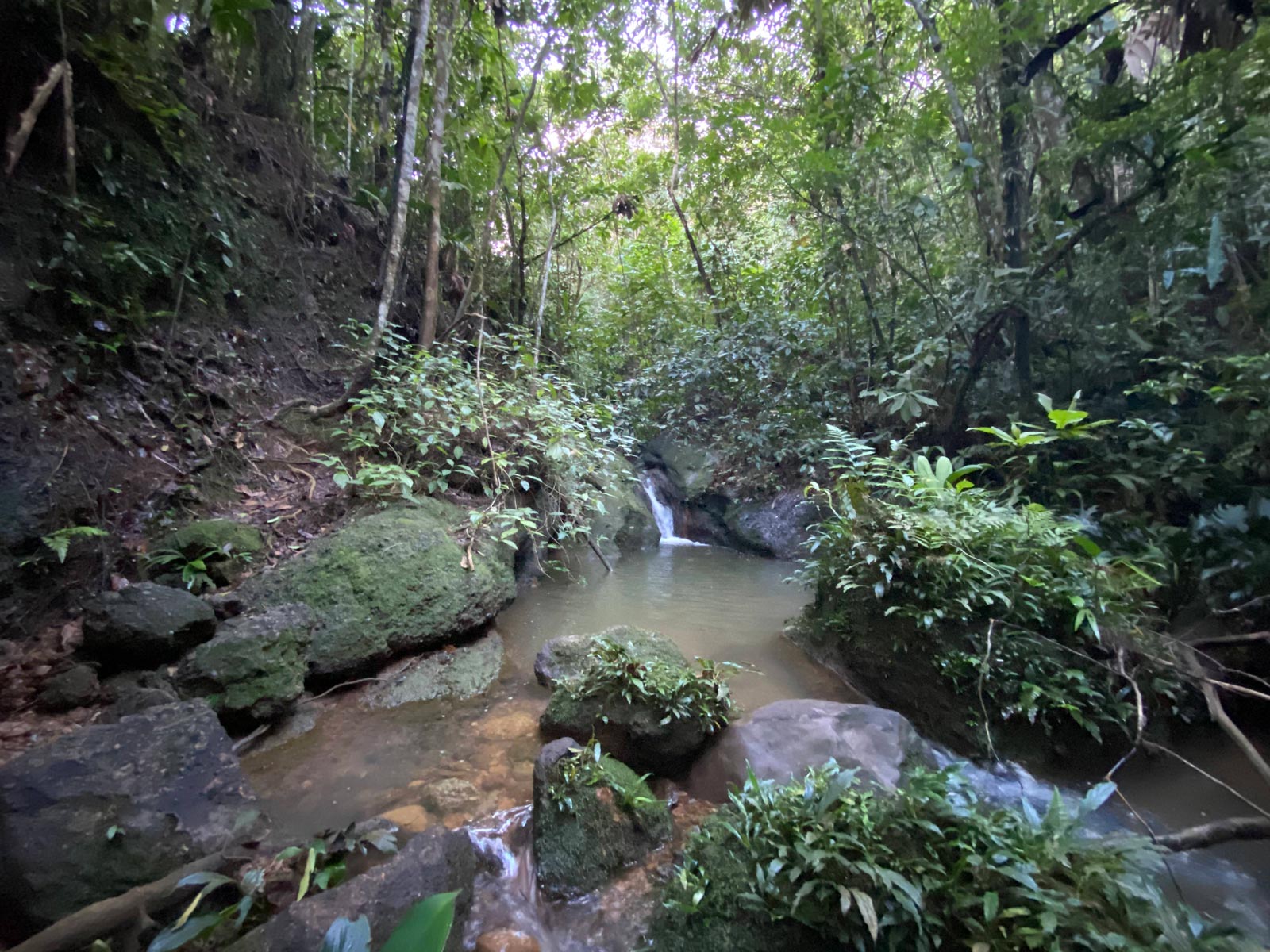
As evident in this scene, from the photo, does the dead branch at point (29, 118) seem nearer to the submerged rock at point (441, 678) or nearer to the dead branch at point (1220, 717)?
the submerged rock at point (441, 678)

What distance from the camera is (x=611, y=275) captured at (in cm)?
1312

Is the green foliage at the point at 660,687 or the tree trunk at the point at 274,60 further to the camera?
the tree trunk at the point at 274,60

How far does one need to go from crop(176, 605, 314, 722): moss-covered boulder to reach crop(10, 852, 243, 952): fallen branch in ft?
4.13

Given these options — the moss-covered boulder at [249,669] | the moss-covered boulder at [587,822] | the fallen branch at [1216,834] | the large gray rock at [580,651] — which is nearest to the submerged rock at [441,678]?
the large gray rock at [580,651]

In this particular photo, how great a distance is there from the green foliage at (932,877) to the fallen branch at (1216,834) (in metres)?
0.07

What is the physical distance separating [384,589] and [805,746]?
10.5 ft

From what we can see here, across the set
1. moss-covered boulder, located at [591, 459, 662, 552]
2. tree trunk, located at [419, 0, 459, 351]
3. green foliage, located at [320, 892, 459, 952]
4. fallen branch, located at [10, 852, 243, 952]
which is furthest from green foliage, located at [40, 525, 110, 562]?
moss-covered boulder, located at [591, 459, 662, 552]

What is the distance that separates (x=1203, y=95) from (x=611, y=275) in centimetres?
1036

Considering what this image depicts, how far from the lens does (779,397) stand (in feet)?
30.6

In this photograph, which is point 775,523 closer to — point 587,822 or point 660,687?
point 660,687

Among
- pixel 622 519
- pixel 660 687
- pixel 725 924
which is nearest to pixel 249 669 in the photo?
pixel 660 687

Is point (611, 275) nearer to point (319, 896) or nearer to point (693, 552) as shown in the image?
point (693, 552)

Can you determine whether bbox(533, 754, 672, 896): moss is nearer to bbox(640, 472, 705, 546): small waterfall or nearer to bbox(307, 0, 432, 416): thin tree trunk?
bbox(307, 0, 432, 416): thin tree trunk

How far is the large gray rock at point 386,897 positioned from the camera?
175 cm
